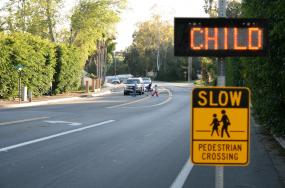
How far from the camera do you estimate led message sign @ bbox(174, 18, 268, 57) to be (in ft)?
20.1

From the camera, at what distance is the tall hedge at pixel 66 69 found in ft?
162

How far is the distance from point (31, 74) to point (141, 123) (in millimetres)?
20791

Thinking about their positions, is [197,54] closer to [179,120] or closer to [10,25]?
[179,120]

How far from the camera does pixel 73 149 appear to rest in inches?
535

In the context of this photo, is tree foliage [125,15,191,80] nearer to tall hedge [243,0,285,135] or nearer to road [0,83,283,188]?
road [0,83,283,188]

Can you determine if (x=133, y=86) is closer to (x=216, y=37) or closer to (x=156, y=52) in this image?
(x=216, y=37)

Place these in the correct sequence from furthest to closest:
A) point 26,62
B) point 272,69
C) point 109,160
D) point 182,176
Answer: point 26,62 → point 272,69 → point 109,160 → point 182,176

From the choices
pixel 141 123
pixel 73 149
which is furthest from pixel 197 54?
pixel 141 123

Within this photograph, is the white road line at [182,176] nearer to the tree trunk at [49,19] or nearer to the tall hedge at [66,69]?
the tall hedge at [66,69]

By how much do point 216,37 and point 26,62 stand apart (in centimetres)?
3430

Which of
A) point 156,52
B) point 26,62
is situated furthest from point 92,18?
point 156,52

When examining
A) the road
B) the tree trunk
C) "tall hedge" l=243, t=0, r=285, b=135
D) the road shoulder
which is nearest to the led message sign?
the road

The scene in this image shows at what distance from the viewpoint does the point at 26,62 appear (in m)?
39.3

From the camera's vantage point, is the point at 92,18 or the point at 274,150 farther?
the point at 92,18
